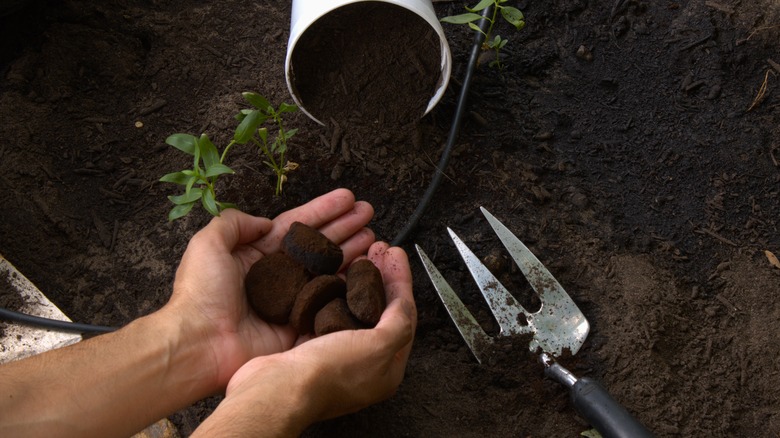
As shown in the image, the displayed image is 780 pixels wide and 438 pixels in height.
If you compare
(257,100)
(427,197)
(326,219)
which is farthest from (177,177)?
(427,197)

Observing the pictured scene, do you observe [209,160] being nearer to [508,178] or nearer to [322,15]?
[322,15]

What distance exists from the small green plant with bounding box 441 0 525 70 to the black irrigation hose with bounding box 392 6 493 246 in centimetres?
3

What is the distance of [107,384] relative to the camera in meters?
1.79

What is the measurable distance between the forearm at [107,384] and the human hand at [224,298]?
4cm

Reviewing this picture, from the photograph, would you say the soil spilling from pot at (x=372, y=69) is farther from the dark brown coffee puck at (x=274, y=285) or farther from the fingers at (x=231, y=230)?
the dark brown coffee puck at (x=274, y=285)

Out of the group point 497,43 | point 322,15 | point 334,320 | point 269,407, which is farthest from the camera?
point 497,43

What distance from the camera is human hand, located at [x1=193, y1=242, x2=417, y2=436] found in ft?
5.21

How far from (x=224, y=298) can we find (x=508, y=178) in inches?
46.2

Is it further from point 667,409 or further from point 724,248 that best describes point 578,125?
point 667,409

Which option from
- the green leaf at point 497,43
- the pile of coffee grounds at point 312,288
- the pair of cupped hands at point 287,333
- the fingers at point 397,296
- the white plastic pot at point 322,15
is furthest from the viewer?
the green leaf at point 497,43

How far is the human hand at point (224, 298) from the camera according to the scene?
6.29 ft

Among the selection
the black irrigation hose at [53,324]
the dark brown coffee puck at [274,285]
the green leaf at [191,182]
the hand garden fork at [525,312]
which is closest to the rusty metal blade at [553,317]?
the hand garden fork at [525,312]

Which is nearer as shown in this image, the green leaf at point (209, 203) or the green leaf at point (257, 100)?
the green leaf at point (209, 203)

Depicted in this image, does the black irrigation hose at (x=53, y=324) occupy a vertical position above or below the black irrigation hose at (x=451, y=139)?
below
